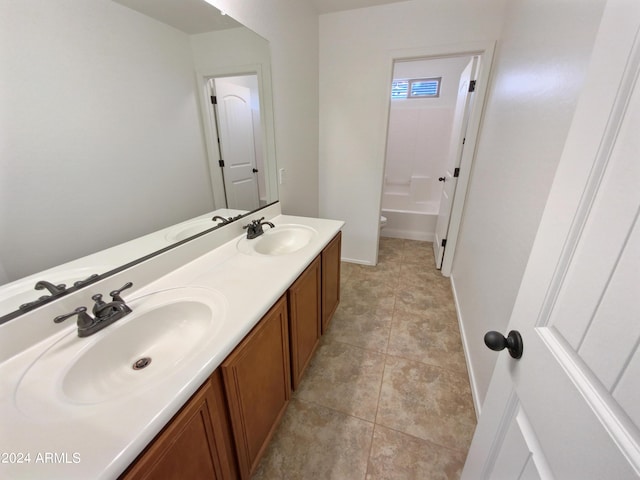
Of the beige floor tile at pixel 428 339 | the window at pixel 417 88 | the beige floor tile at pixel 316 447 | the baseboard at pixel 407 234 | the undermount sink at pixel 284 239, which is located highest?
the window at pixel 417 88

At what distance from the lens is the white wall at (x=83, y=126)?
2.34 ft

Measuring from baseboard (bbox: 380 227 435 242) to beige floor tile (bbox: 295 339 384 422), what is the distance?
7.88ft

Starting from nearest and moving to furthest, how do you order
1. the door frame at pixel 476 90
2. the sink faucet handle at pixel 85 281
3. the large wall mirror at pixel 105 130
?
1. the large wall mirror at pixel 105 130
2. the sink faucet handle at pixel 85 281
3. the door frame at pixel 476 90

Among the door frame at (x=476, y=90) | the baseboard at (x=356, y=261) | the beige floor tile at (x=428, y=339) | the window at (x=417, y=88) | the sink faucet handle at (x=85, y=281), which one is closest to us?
the sink faucet handle at (x=85, y=281)

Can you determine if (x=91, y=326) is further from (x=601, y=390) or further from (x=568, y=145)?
(x=568, y=145)

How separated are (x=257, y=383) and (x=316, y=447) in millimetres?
587

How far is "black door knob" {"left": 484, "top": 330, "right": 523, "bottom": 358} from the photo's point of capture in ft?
2.03

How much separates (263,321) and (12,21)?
1100mm

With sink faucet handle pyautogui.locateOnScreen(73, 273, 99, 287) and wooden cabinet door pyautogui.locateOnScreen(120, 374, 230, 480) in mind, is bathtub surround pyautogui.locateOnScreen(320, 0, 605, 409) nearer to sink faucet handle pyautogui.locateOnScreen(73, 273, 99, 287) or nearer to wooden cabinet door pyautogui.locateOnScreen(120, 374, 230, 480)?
wooden cabinet door pyautogui.locateOnScreen(120, 374, 230, 480)

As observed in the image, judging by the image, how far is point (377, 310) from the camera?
7.57 feet

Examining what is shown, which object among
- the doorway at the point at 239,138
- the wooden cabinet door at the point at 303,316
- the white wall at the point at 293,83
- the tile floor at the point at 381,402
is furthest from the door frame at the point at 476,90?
the wooden cabinet door at the point at 303,316

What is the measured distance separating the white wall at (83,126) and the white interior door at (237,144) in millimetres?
293

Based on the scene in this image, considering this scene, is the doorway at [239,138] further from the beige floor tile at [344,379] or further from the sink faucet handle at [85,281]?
the beige floor tile at [344,379]

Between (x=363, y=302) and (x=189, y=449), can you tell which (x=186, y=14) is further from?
(x=363, y=302)
